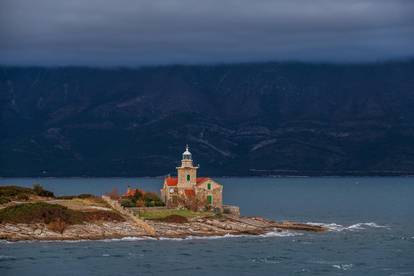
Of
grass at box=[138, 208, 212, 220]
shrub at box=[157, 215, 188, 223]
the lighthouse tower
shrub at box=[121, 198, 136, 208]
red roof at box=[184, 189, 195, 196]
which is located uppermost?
the lighthouse tower

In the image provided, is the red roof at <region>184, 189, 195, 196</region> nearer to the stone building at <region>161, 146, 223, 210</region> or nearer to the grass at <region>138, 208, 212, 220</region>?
the stone building at <region>161, 146, 223, 210</region>

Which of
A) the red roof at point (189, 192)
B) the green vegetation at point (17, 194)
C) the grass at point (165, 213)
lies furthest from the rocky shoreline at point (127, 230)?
the green vegetation at point (17, 194)

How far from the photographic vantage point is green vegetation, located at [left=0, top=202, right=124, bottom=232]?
127312 mm

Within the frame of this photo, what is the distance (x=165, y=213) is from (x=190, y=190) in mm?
9763

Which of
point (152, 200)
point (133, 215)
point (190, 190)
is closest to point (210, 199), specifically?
point (190, 190)

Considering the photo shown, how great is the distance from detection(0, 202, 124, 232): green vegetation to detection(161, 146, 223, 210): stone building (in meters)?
14.4

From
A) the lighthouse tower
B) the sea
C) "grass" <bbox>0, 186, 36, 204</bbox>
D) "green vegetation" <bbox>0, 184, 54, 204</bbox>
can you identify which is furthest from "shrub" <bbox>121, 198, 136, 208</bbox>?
the sea

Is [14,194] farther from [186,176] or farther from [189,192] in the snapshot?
[189,192]

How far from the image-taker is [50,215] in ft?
421

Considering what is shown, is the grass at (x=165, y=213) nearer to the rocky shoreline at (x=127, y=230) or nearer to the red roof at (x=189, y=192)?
the rocky shoreline at (x=127, y=230)

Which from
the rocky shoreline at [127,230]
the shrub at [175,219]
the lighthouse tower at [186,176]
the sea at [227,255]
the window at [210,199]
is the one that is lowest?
the sea at [227,255]

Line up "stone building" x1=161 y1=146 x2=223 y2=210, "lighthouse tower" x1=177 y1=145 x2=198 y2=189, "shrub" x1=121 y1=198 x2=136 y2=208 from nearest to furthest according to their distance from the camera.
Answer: "shrub" x1=121 y1=198 x2=136 y2=208
"stone building" x1=161 y1=146 x2=223 y2=210
"lighthouse tower" x1=177 y1=145 x2=198 y2=189

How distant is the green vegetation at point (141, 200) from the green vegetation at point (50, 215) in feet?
39.4

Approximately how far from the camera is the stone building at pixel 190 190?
14525 cm
